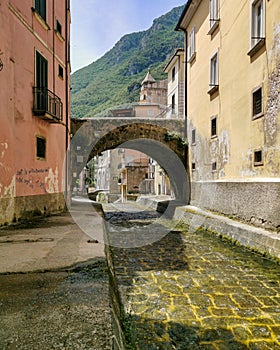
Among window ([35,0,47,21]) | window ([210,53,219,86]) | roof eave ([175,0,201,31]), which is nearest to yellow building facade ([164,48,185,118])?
roof eave ([175,0,201,31])

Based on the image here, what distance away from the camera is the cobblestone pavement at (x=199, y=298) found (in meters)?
3.59

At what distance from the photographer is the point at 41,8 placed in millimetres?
9930

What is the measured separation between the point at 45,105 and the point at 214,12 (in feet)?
24.9

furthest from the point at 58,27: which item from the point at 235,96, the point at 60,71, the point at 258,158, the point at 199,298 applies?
the point at 199,298

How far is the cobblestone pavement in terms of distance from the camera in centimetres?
359

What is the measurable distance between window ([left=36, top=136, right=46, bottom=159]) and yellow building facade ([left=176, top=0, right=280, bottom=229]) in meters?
6.30

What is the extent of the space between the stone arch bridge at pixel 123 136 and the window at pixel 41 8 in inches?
230

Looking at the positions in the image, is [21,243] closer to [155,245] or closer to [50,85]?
[155,245]

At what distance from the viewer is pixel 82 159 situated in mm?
15711

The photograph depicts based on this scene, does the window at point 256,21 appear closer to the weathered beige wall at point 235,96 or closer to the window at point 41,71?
the weathered beige wall at point 235,96

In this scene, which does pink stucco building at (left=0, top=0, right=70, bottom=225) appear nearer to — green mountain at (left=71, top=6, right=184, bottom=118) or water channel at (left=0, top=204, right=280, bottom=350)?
water channel at (left=0, top=204, right=280, bottom=350)

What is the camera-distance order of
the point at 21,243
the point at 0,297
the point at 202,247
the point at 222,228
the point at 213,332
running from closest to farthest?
the point at 0,297 < the point at 213,332 < the point at 21,243 < the point at 202,247 < the point at 222,228

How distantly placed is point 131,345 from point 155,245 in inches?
212

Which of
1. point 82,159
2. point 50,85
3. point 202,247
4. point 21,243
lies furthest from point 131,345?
point 82,159
